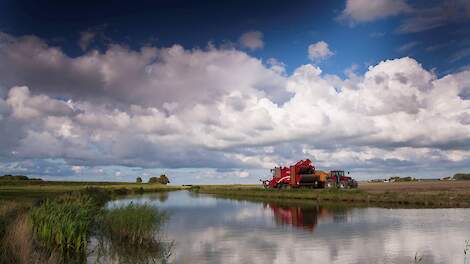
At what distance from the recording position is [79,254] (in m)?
20.4

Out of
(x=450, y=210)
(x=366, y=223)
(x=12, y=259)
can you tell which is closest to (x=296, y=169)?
(x=450, y=210)

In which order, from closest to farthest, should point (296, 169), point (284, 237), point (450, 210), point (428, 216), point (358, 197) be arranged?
point (284, 237) → point (428, 216) → point (450, 210) → point (358, 197) → point (296, 169)

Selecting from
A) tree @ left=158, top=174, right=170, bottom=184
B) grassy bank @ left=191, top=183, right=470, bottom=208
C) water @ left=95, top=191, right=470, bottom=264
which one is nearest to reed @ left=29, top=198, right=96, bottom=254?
water @ left=95, top=191, right=470, bottom=264

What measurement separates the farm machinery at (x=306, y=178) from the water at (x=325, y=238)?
27883 millimetres

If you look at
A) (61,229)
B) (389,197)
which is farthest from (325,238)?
(389,197)

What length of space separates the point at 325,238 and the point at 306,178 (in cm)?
4475

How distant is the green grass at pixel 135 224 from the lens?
76.4ft

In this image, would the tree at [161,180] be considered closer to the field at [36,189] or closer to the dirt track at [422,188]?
the field at [36,189]

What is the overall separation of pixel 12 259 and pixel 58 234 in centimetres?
524

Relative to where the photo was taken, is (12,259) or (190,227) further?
(190,227)

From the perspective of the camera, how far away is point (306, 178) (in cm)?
6944

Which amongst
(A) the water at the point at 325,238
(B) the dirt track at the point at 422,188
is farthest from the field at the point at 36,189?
(B) the dirt track at the point at 422,188

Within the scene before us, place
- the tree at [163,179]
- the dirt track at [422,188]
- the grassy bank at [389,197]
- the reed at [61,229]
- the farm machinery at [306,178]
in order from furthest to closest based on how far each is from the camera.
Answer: the tree at [163,179] → the farm machinery at [306,178] → the dirt track at [422,188] → the grassy bank at [389,197] → the reed at [61,229]

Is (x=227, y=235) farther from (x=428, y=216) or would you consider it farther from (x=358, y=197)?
(x=358, y=197)
